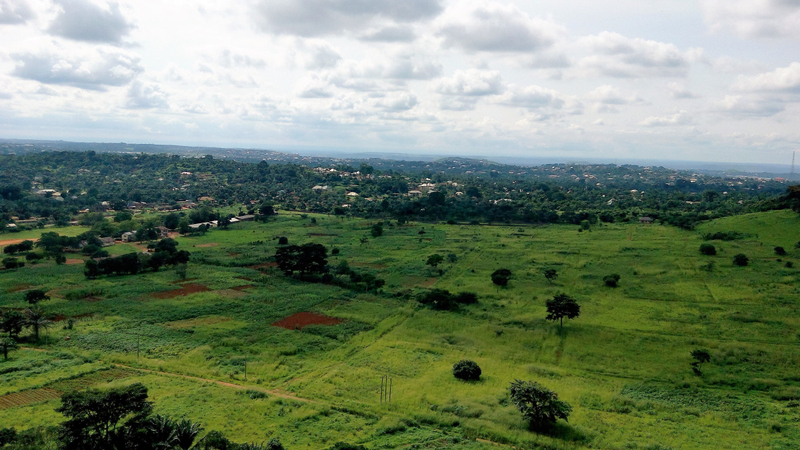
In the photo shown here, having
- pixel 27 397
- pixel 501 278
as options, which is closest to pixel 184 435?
pixel 27 397

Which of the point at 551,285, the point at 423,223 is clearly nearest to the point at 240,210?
the point at 423,223

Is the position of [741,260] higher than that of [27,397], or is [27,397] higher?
[741,260]

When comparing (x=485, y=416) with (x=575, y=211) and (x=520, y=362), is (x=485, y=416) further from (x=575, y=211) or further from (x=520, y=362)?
(x=575, y=211)

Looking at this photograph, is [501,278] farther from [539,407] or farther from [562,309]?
[539,407]

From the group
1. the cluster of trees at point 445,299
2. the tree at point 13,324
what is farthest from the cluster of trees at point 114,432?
the cluster of trees at point 445,299

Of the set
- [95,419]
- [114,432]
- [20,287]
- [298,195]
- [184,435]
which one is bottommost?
[20,287]

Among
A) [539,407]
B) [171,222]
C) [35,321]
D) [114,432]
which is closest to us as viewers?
[114,432]
